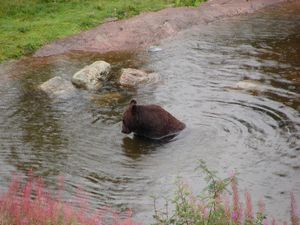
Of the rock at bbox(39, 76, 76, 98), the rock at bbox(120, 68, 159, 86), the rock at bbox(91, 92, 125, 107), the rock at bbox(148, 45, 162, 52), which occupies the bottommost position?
the rock at bbox(91, 92, 125, 107)

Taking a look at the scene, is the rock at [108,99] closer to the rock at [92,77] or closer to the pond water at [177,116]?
the pond water at [177,116]

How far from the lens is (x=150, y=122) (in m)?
13.7

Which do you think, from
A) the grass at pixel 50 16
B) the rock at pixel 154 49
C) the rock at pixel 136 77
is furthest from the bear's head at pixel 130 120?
the grass at pixel 50 16

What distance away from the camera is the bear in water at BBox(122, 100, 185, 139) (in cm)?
1368

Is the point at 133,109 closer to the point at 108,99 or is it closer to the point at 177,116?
the point at 177,116

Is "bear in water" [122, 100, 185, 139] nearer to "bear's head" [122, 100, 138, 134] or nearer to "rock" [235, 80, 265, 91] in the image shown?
"bear's head" [122, 100, 138, 134]

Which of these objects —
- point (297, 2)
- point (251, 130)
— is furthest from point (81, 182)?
point (297, 2)

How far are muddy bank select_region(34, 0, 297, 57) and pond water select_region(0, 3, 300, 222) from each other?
3.31ft

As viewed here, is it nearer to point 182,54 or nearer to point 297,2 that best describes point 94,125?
point 182,54

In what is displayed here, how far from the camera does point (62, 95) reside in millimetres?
16859

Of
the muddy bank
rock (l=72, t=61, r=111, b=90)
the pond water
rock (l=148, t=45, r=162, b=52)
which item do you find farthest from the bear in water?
the muddy bank

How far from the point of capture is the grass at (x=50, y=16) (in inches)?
893

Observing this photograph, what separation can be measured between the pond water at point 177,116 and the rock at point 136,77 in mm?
388

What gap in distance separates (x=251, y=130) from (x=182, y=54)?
777cm
